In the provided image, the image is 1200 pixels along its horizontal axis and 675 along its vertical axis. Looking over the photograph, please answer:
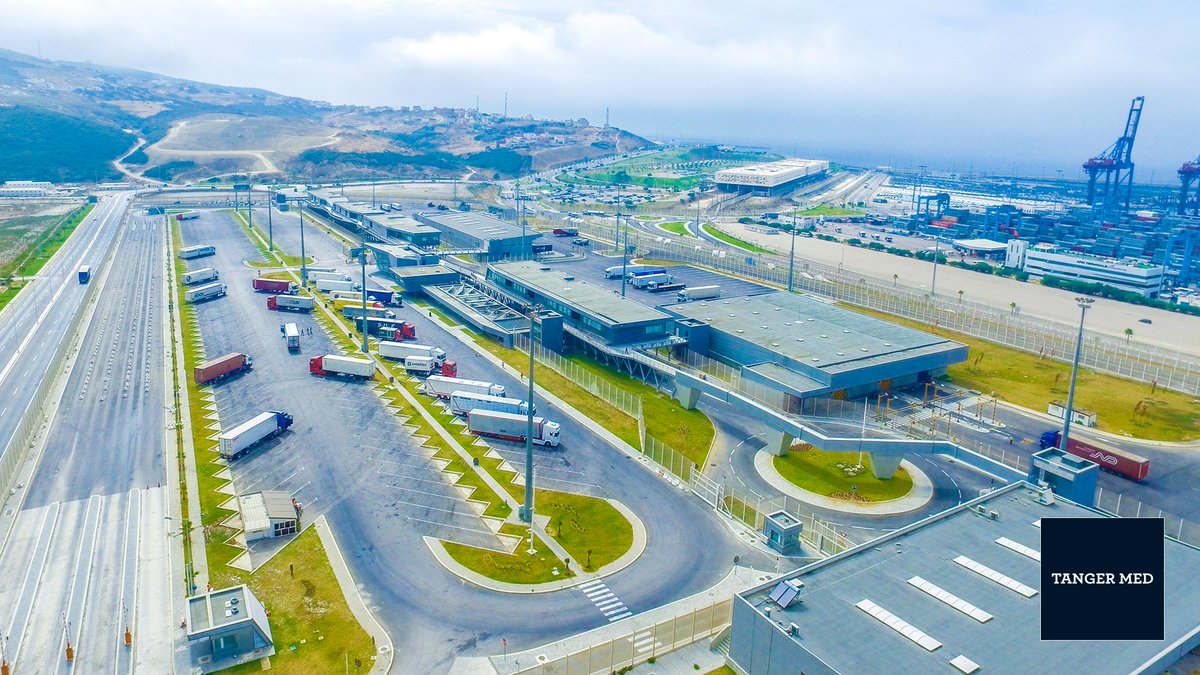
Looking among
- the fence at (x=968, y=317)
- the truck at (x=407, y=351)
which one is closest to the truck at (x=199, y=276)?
the truck at (x=407, y=351)

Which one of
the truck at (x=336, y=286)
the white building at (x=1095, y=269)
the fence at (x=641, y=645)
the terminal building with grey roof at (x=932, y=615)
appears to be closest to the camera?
the terminal building with grey roof at (x=932, y=615)

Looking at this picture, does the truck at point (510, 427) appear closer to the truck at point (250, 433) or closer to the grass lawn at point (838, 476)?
the truck at point (250, 433)

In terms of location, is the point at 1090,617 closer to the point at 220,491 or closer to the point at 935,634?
the point at 935,634

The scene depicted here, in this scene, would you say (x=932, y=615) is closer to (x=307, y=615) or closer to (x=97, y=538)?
(x=307, y=615)

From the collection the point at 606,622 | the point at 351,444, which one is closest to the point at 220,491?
the point at 351,444

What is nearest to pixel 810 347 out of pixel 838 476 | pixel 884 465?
pixel 838 476

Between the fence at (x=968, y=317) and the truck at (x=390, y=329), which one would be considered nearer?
the fence at (x=968, y=317)

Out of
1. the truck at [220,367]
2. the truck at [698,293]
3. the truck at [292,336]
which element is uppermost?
the truck at [698,293]
